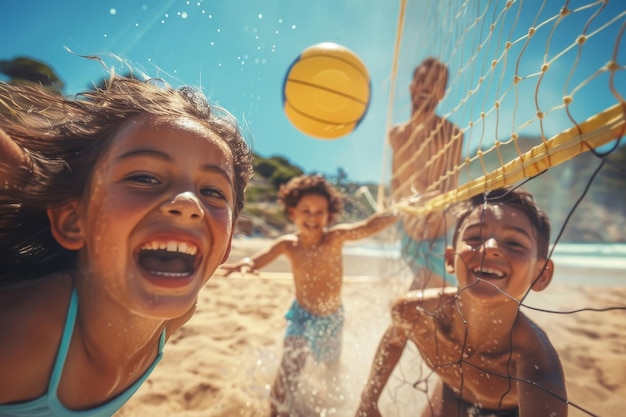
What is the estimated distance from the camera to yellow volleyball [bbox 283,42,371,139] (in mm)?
3348

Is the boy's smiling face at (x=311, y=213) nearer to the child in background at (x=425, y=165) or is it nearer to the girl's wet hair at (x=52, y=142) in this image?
the child in background at (x=425, y=165)

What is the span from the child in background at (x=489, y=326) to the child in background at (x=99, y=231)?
1.38 m

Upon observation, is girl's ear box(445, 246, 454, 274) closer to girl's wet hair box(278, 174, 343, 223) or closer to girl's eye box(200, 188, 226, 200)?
girl's eye box(200, 188, 226, 200)

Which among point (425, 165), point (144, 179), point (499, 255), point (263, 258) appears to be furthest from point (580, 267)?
point (144, 179)

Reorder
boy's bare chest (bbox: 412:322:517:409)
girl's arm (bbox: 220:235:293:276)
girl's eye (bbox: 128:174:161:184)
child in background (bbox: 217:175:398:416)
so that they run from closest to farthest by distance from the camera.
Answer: girl's eye (bbox: 128:174:161:184) < boy's bare chest (bbox: 412:322:517:409) < girl's arm (bbox: 220:235:293:276) < child in background (bbox: 217:175:398:416)

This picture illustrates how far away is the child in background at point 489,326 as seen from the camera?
1.63 metres

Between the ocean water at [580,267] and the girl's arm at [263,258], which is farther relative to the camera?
the ocean water at [580,267]

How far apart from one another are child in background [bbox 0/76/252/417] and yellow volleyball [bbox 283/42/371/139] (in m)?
1.95

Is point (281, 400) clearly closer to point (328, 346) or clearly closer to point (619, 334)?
point (328, 346)

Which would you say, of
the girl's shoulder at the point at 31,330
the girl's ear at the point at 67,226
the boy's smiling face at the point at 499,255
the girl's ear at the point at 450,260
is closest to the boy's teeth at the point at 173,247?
the girl's ear at the point at 67,226

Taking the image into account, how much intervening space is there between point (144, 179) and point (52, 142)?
63 centimetres

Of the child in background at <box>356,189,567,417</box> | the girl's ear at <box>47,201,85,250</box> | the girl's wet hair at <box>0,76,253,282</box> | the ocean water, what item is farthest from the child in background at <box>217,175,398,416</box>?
the girl's ear at <box>47,201,85,250</box>

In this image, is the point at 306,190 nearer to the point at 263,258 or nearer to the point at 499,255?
the point at 263,258

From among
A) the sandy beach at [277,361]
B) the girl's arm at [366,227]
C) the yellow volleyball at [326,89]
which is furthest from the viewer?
the girl's arm at [366,227]
